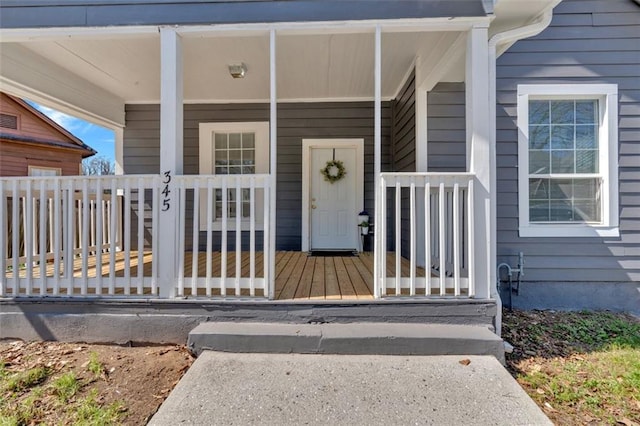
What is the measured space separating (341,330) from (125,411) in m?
1.37

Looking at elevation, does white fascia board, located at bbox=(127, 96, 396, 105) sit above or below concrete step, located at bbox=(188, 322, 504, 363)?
above

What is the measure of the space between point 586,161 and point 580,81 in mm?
843

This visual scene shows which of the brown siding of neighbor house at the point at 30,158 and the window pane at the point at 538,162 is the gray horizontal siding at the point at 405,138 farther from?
the brown siding of neighbor house at the point at 30,158

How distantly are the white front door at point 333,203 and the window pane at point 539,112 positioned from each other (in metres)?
2.30

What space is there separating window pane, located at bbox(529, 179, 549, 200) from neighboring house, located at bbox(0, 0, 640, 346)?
2 cm

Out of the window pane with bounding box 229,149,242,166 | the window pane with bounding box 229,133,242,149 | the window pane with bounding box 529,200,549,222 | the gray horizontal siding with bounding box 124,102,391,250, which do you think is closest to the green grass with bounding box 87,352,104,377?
the gray horizontal siding with bounding box 124,102,391,250

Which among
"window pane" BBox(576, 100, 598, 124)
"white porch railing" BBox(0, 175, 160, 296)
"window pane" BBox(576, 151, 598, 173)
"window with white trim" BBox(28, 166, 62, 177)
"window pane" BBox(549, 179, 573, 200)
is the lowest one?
"white porch railing" BBox(0, 175, 160, 296)

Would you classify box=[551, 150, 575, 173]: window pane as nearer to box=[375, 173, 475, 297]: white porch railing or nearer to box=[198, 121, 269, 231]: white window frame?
box=[375, 173, 475, 297]: white porch railing

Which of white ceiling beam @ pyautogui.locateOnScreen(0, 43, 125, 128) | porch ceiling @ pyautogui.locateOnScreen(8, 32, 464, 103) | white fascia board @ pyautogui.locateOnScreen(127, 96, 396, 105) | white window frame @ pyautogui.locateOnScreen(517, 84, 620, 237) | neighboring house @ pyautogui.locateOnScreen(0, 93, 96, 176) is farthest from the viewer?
neighboring house @ pyautogui.locateOnScreen(0, 93, 96, 176)

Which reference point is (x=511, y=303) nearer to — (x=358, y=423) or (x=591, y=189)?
(x=591, y=189)

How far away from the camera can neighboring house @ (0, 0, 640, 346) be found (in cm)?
256

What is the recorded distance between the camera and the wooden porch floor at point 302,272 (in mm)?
2701

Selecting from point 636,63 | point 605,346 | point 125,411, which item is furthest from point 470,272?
point 636,63

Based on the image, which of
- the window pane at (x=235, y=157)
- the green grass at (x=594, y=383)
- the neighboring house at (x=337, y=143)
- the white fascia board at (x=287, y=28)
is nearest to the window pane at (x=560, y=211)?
the neighboring house at (x=337, y=143)
